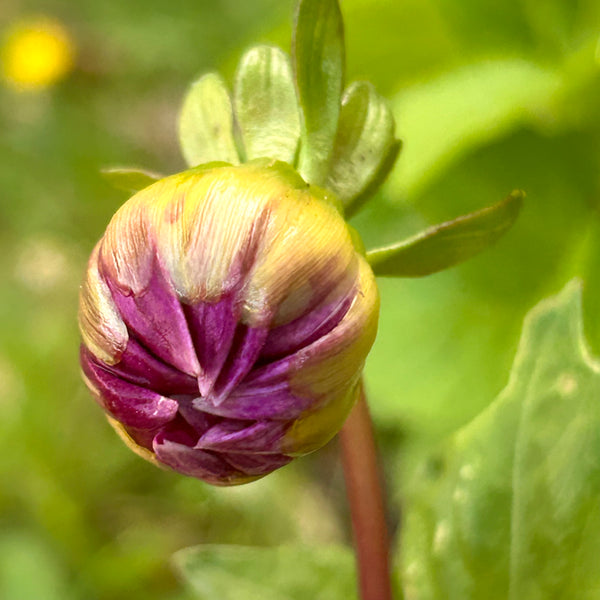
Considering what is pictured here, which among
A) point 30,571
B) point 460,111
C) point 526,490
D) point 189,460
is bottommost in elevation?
point 30,571

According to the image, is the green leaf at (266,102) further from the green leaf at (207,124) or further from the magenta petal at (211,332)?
the magenta petal at (211,332)

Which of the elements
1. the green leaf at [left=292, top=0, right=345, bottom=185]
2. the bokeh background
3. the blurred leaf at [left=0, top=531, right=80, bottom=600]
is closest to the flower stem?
the green leaf at [left=292, top=0, right=345, bottom=185]

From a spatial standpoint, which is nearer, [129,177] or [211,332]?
[211,332]

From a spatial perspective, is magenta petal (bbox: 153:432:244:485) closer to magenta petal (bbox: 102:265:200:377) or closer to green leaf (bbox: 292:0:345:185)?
magenta petal (bbox: 102:265:200:377)

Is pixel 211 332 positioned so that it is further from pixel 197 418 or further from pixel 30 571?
pixel 30 571

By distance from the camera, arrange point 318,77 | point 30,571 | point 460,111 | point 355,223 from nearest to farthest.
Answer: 1. point 318,77
2. point 460,111
3. point 355,223
4. point 30,571

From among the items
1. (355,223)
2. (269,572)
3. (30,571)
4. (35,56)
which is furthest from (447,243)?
→ (35,56)
